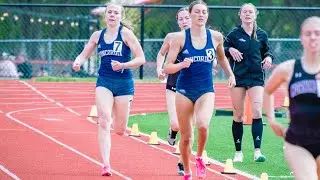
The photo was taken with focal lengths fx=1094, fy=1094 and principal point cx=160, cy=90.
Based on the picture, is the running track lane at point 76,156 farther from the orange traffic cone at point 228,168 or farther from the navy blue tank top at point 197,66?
the navy blue tank top at point 197,66

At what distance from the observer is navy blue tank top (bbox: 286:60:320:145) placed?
9.02 metres

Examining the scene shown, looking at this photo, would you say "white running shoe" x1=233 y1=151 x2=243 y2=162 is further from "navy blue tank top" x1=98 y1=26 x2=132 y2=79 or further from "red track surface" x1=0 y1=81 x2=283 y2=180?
"navy blue tank top" x1=98 y1=26 x2=132 y2=79

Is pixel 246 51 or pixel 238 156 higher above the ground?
pixel 246 51

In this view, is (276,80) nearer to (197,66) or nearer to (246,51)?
(197,66)

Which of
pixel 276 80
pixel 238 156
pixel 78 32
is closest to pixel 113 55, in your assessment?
pixel 238 156

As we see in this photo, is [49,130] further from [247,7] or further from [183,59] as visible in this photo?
[183,59]

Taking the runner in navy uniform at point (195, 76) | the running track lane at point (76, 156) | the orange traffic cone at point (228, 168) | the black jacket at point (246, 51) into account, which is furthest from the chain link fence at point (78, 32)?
the runner in navy uniform at point (195, 76)

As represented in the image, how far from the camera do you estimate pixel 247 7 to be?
1538 cm

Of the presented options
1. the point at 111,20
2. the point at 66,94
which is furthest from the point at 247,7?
the point at 66,94

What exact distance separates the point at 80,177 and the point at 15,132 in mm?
5978

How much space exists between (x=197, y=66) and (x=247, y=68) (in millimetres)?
3064

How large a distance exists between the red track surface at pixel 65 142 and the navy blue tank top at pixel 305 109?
4.72 m

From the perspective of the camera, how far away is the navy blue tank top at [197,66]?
12656 mm

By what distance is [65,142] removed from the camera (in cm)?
1792
